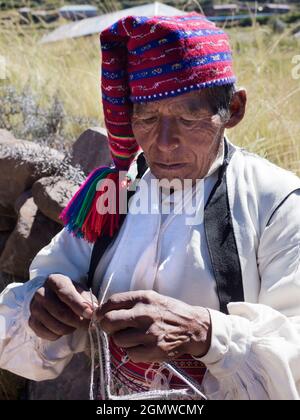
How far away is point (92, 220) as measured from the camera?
1999mm

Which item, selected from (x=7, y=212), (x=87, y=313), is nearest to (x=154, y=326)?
(x=87, y=313)

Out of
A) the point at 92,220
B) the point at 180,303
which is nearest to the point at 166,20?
the point at 92,220

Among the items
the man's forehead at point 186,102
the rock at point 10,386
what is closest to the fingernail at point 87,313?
the man's forehead at point 186,102

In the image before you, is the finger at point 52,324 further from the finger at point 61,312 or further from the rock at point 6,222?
the rock at point 6,222

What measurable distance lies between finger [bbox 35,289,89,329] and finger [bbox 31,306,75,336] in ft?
0.04

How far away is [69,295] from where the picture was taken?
1.80 m

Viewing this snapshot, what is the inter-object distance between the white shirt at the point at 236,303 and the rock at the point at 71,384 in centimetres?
99

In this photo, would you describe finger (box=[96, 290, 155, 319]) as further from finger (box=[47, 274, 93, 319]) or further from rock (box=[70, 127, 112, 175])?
rock (box=[70, 127, 112, 175])

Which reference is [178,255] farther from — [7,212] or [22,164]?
[7,212]

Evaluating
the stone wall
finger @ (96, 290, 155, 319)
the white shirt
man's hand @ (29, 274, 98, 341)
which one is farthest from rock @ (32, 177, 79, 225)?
finger @ (96, 290, 155, 319)

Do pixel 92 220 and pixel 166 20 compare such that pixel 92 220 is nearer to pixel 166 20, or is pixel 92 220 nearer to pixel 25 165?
pixel 166 20

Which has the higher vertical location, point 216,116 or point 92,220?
point 216,116

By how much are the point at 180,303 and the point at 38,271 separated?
55 centimetres

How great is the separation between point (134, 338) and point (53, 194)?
158cm
